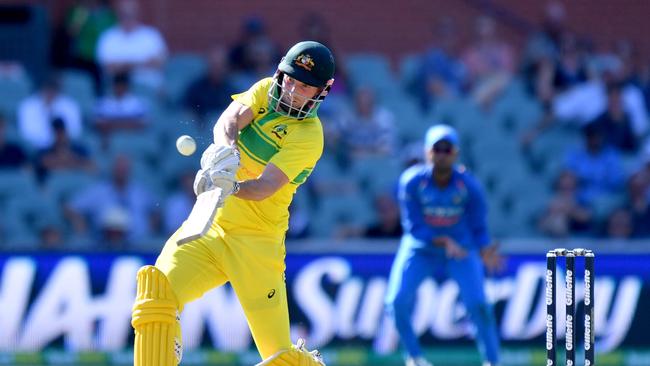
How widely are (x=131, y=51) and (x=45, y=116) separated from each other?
1.23 metres

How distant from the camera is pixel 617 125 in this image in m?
13.1

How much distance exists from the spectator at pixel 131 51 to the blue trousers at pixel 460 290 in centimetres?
491

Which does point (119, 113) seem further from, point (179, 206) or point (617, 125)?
point (617, 125)

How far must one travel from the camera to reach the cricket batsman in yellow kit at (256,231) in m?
5.75

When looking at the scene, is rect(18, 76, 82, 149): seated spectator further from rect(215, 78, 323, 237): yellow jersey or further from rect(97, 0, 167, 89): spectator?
rect(215, 78, 323, 237): yellow jersey

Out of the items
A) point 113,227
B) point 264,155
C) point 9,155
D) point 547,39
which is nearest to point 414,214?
point 264,155

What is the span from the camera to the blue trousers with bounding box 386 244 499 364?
866 centimetres

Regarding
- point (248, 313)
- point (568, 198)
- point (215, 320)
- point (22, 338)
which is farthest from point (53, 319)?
point (568, 198)

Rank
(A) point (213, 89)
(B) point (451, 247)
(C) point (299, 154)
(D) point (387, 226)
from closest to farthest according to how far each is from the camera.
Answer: (C) point (299, 154) < (B) point (451, 247) < (D) point (387, 226) < (A) point (213, 89)

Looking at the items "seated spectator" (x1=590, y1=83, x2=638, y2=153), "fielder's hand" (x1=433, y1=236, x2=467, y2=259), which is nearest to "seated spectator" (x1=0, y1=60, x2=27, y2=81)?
"fielder's hand" (x1=433, y1=236, x2=467, y2=259)

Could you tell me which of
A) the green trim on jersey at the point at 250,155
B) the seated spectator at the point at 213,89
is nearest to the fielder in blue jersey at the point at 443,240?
the green trim on jersey at the point at 250,155

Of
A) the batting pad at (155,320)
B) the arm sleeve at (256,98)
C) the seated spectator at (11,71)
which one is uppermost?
the seated spectator at (11,71)

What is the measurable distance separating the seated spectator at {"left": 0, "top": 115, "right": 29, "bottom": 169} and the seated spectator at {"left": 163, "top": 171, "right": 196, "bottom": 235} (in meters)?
1.43

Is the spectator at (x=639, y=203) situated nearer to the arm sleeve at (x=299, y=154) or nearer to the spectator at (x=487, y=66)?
the spectator at (x=487, y=66)
